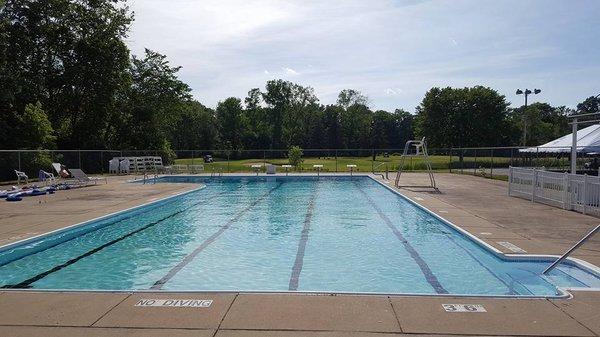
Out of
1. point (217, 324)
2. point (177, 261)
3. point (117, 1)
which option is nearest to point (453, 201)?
point (177, 261)

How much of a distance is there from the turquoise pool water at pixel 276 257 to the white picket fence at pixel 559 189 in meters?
4.13

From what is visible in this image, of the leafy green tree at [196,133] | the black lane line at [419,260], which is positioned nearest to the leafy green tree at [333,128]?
the leafy green tree at [196,133]

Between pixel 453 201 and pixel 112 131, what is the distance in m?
34.0

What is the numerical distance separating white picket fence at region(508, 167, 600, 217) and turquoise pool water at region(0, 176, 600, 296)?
4133 mm

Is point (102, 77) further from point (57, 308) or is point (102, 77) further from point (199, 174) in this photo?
point (57, 308)

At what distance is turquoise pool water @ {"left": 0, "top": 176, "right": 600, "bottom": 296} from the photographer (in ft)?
23.5

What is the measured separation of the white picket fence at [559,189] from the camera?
12.2 meters

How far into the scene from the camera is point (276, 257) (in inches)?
351

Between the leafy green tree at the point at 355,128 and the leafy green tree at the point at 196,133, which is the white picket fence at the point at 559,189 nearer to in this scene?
the leafy green tree at the point at 196,133

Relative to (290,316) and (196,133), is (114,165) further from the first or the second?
(196,133)

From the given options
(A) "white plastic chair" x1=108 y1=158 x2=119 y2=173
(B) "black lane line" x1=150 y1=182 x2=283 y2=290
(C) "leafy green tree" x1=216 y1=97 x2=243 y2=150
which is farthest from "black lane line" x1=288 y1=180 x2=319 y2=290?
(C) "leafy green tree" x1=216 y1=97 x2=243 y2=150

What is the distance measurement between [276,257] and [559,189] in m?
9.54

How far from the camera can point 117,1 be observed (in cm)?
3672

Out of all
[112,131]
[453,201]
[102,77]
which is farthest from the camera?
[112,131]
